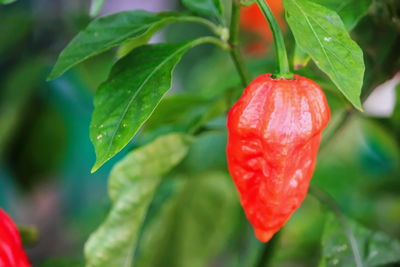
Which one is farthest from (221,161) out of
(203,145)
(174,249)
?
(174,249)

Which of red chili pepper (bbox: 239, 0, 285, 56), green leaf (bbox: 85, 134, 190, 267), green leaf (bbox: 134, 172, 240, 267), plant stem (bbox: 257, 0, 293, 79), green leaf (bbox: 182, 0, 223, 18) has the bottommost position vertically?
red chili pepper (bbox: 239, 0, 285, 56)

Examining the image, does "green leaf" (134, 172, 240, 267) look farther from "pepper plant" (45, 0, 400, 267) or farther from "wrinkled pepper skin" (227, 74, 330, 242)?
"wrinkled pepper skin" (227, 74, 330, 242)

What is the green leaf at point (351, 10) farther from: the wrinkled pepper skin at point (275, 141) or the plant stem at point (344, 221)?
the plant stem at point (344, 221)

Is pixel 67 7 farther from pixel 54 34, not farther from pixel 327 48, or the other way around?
pixel 327 48

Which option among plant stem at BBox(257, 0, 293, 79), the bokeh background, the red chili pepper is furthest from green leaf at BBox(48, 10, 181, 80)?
the red chili pepper

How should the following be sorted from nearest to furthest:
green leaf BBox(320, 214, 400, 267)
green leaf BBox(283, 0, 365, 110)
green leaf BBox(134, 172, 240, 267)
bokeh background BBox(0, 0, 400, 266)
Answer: green leaf BBox(283, 0, 365, 110)
green leaf BBox(320, 214, 400, 267)
green leaf BBox(134, 172, 240, 267)
bokeh background BBox(0, 0, 400, 266)

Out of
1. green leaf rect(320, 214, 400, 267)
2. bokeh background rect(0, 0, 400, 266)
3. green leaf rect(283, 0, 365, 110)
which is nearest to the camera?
green leaf rect(283, 0, 365, 110)

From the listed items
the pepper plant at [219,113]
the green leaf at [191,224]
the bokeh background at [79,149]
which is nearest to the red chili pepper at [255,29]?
the bokeh background at [79,149]

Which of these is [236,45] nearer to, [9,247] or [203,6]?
[203,6]
